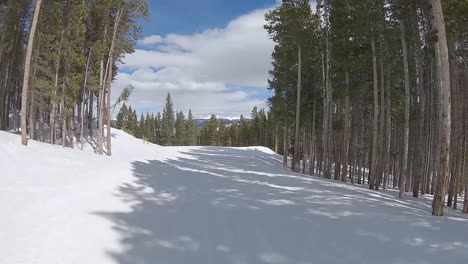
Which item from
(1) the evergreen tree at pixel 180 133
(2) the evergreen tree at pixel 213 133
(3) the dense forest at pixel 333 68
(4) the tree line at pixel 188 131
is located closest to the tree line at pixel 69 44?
(3) the dense forest at pixel 333 68

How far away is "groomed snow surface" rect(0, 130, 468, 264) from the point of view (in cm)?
590

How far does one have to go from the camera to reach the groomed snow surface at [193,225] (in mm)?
5898

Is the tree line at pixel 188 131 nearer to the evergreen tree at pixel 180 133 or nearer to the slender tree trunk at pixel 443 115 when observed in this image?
the evergreen tree at pixel 180 133

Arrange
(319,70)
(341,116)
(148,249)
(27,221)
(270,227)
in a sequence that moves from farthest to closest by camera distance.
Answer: (341,116), (319,70), (270,227), (27,221), (148,249)

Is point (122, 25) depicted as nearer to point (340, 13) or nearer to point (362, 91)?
point (340, 13)

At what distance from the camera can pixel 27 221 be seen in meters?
6.79

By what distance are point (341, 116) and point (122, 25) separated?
59.2 feet

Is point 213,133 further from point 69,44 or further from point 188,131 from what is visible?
point 69,44

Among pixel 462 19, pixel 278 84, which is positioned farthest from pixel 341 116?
pixel 462 19

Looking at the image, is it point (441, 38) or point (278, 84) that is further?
point (278, 84)

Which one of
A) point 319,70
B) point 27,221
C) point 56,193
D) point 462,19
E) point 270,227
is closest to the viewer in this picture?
point 27,221

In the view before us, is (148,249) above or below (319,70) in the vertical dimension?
below

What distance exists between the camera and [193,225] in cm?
754

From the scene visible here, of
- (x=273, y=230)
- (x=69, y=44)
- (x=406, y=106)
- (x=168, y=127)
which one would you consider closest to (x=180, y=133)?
(x=168, y=127)
